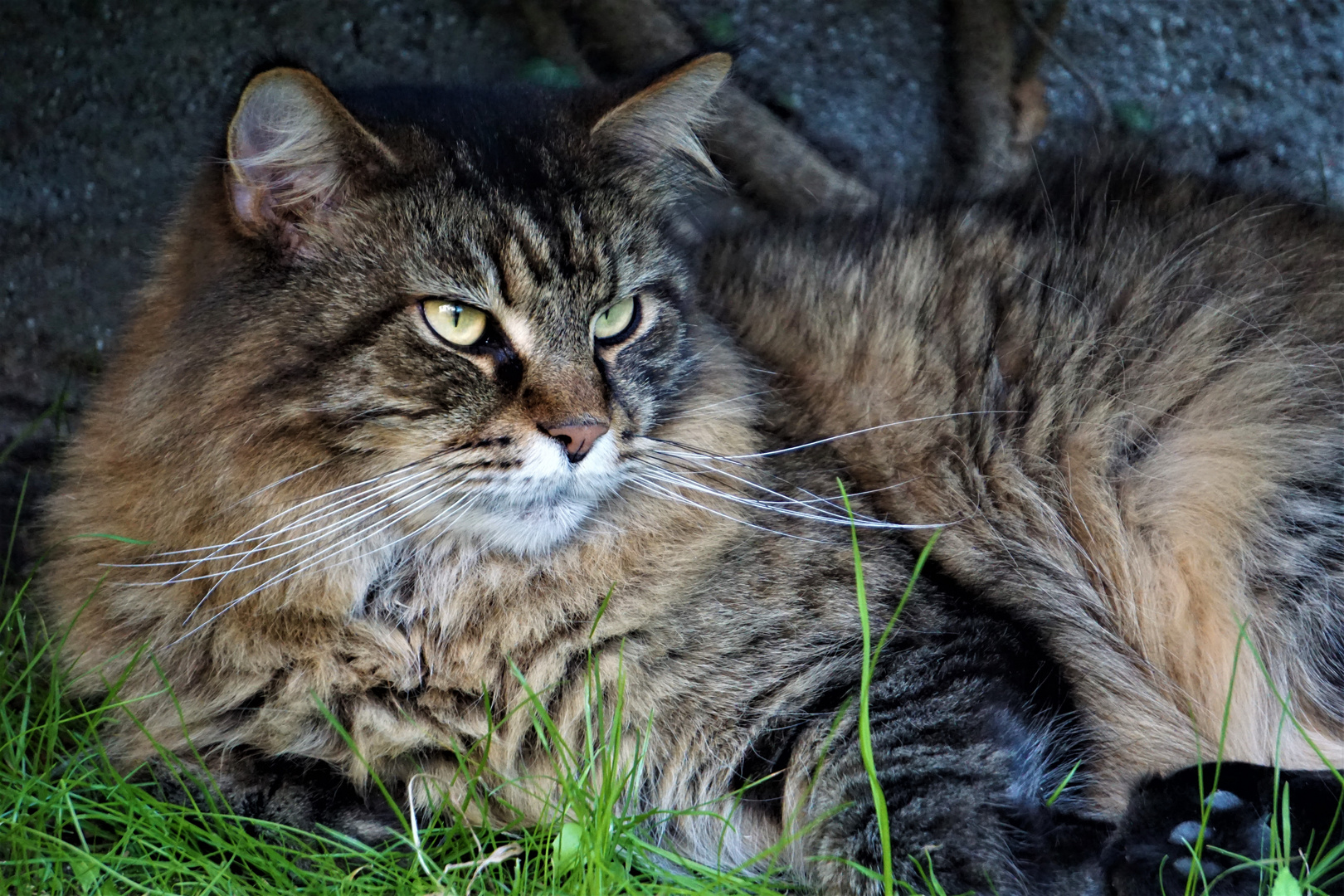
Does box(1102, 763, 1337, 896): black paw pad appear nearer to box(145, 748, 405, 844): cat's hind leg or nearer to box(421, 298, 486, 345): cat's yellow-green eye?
box(145, 748, 405, 844): cat's hind leg

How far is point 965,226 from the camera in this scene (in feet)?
8.42

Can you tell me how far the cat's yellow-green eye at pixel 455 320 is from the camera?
1.79m

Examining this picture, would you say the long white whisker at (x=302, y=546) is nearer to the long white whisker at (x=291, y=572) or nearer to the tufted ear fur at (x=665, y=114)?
the long white whisker at (x=291, y=572)

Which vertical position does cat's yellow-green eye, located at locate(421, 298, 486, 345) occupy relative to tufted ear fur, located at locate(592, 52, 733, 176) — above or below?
below

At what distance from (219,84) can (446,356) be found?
183 cm

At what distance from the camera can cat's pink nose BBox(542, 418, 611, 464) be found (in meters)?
1.75

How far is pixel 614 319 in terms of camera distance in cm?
196

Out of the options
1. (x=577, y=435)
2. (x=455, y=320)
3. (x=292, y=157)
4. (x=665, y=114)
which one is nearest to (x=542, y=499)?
(x=577, y=435)

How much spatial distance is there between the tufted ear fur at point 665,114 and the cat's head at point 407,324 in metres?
0.05

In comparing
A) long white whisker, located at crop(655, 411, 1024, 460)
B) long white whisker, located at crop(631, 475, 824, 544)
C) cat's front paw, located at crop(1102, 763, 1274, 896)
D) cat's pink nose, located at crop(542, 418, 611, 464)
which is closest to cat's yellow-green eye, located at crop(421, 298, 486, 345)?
cat's pink nose, located at crop(542, 418, 611, 464)

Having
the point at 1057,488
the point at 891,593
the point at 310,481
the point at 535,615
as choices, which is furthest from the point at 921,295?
the point at 310,481

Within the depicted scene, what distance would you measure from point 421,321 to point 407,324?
2 cm

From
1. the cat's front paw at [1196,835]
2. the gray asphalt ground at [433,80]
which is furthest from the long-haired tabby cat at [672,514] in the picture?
the gray asphalt ground at [433,80]

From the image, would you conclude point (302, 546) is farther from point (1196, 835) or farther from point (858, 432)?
point (1196, 835)
